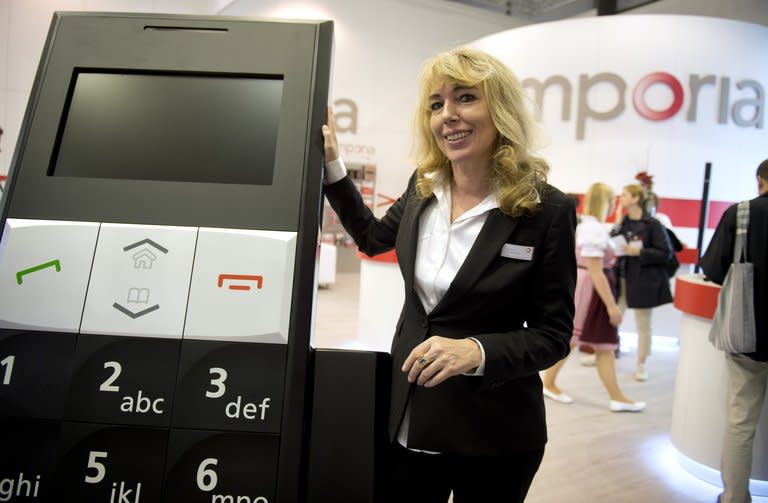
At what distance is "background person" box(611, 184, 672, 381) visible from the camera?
4137 mm

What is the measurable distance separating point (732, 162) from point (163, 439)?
7206 mm

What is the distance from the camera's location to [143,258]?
2.89 feet

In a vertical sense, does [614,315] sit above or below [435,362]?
above

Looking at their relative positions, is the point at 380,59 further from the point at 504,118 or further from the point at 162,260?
the point at 162,260

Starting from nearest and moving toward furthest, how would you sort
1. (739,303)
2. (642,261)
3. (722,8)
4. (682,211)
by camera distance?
(739,303), (642,261), (682,211), (722,8)

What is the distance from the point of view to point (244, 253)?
872 millimetres

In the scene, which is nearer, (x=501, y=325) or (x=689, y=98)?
(x=501, y=325)

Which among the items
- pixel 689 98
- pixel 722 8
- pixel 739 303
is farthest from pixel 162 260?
pixel 722 8

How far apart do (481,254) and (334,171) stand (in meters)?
0.35

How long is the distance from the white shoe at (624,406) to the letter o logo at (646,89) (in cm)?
405

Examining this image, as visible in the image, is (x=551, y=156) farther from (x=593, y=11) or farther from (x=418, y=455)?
(x=418, y=455)

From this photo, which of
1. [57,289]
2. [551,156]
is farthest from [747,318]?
[551,156]

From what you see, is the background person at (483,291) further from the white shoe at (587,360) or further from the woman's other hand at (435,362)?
the white shoe at (587,360)

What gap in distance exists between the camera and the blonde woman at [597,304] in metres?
3.32
